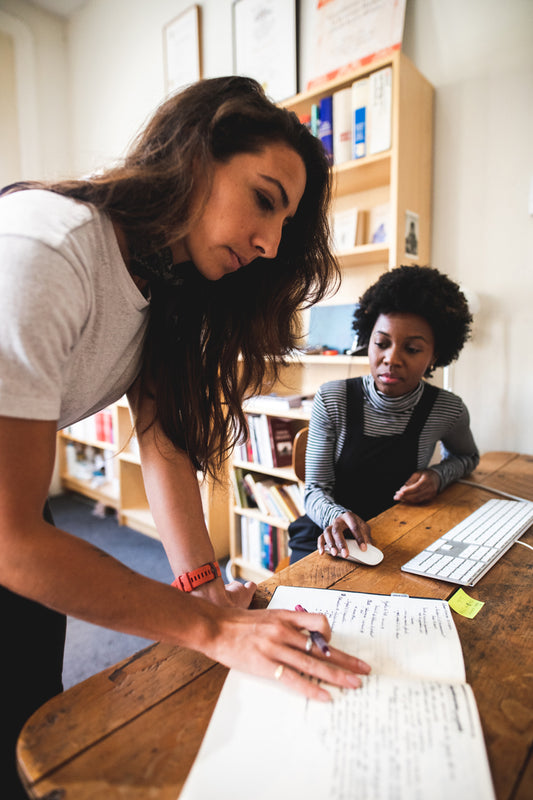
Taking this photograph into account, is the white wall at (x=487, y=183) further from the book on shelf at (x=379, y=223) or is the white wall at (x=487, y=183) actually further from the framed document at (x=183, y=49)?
the framed document at (x=183, y=49)

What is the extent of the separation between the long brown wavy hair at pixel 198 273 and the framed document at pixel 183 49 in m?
2.21

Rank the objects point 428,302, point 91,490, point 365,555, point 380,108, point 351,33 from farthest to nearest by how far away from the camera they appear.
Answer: point 91,490 → point 351,33 → point 380,108 → point 428,302 → point 365,555

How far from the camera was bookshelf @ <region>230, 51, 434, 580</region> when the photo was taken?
171cm

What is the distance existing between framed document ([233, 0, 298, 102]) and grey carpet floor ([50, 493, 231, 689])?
2.46m

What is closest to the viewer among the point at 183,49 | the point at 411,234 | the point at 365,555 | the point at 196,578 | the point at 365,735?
the point at 365,735

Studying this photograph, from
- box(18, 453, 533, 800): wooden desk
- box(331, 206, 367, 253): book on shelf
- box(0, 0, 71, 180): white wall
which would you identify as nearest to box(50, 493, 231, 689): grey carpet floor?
box(18, 453, 533, 800): wooden desk

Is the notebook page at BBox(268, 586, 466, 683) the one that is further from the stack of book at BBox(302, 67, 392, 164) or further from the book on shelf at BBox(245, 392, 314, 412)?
the stack of book at BBox(302, 67, 392, 164)

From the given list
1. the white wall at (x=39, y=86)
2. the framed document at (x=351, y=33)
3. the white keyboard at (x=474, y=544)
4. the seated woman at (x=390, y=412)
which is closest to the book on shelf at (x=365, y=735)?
the white keyboard at (x=474, y=544)

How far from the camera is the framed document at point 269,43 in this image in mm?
2242

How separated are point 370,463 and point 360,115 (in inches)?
53.0

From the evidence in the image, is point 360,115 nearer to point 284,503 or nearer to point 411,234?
point 411,234

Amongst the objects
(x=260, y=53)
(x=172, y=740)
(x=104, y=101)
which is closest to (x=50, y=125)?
(x=104, y=101)

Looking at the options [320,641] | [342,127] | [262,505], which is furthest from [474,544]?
[342,127]

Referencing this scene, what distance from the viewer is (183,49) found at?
8.89 feet
